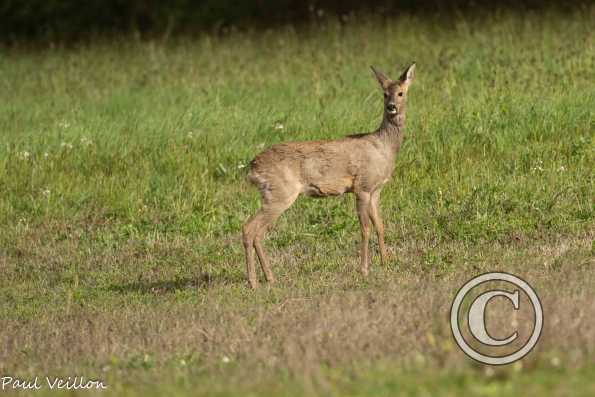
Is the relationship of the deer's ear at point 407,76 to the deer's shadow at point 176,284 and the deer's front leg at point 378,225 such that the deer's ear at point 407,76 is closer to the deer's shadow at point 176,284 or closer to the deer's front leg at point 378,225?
the deer's front leg at point 378,225

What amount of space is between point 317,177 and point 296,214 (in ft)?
6.74

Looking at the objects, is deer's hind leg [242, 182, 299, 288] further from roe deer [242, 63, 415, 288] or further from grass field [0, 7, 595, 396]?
grass field [0, 7, 595, 396]

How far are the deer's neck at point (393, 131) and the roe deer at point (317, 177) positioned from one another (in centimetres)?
9

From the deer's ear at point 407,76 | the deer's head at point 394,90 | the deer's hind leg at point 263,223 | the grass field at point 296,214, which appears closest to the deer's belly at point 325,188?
the deer's hind leg at point 263,223

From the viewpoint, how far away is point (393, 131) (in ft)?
35.1

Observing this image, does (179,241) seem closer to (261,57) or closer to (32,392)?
(32,392)

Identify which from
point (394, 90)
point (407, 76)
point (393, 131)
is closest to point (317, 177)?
point (393, 131)

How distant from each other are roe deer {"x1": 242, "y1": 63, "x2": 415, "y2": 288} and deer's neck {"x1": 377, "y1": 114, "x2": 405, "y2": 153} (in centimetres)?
9

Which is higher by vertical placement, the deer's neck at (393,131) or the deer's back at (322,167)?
the deer's neck at (393,131)

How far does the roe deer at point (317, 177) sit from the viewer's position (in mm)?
9953

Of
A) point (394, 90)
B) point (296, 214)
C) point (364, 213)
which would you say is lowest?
point (296, 214)

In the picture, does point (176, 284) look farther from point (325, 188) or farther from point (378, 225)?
point (378, 225)

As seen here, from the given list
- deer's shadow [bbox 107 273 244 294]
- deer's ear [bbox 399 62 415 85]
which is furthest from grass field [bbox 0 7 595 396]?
deer's ear [bbox 399 62 415 85]

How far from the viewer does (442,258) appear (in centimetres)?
1020
